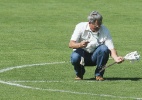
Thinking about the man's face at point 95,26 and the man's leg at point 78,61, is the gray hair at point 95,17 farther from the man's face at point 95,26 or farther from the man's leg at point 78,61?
the man's leg at point 78,61

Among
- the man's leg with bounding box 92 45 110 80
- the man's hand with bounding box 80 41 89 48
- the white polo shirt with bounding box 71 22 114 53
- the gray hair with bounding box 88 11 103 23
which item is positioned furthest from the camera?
the white polo shirt with bounding box 71 22 114 53

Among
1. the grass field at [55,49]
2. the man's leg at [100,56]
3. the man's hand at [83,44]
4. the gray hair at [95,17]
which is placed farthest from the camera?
the man's leg at [100,56]

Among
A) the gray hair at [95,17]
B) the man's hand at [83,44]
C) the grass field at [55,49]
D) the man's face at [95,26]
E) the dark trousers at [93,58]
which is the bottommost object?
the grass field at [55,49]

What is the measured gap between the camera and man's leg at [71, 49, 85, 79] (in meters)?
15.4

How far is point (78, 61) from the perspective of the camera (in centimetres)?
1541

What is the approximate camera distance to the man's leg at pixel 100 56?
1523 cm

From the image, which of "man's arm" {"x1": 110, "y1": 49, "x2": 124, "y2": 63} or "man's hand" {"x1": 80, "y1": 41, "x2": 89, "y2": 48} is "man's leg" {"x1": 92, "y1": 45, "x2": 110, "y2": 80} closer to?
"man's arm" {"x1": 110, "y1": 49, "x2": 124, "y2": 63}

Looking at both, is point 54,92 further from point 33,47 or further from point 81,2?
point 81,2

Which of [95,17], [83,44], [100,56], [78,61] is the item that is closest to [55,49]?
[78,61]

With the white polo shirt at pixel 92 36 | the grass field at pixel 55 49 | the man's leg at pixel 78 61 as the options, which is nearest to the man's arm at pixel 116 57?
the white polo shirt at pixel 92 36

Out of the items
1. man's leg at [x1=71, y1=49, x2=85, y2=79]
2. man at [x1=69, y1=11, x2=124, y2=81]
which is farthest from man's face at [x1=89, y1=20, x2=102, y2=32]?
man's leg at [x1=71, y1=49, x2=85, y2=79]

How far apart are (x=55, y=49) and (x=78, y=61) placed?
5058mm

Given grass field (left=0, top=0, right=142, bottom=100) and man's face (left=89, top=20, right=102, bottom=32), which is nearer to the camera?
grass field (left=0, top=0, right=142, bottom=100)

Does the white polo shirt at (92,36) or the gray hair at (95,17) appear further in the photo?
the white polo shirt at (92,36)
